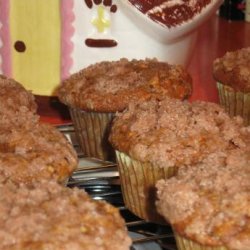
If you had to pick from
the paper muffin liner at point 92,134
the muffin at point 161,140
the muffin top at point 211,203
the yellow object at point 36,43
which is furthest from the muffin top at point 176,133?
the yellow object at point 36,43

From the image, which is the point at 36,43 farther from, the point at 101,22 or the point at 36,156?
the point at 36,156

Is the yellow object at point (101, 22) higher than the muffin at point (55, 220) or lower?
higher

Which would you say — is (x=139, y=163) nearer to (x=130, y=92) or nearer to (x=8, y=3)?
(x=130, y=92)

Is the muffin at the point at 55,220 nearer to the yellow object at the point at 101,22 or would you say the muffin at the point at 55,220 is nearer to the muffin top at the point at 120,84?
the muffin top at the point at 120,84

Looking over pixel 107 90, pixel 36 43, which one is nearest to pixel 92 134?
pixel 107 90

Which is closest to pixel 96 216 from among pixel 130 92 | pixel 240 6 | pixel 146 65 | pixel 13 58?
pixel 130 92

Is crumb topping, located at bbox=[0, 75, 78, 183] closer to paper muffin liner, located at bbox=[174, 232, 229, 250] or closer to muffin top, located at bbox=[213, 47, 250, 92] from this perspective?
paper muffin liner, located at bbox=[174, 232, 229, 250]
